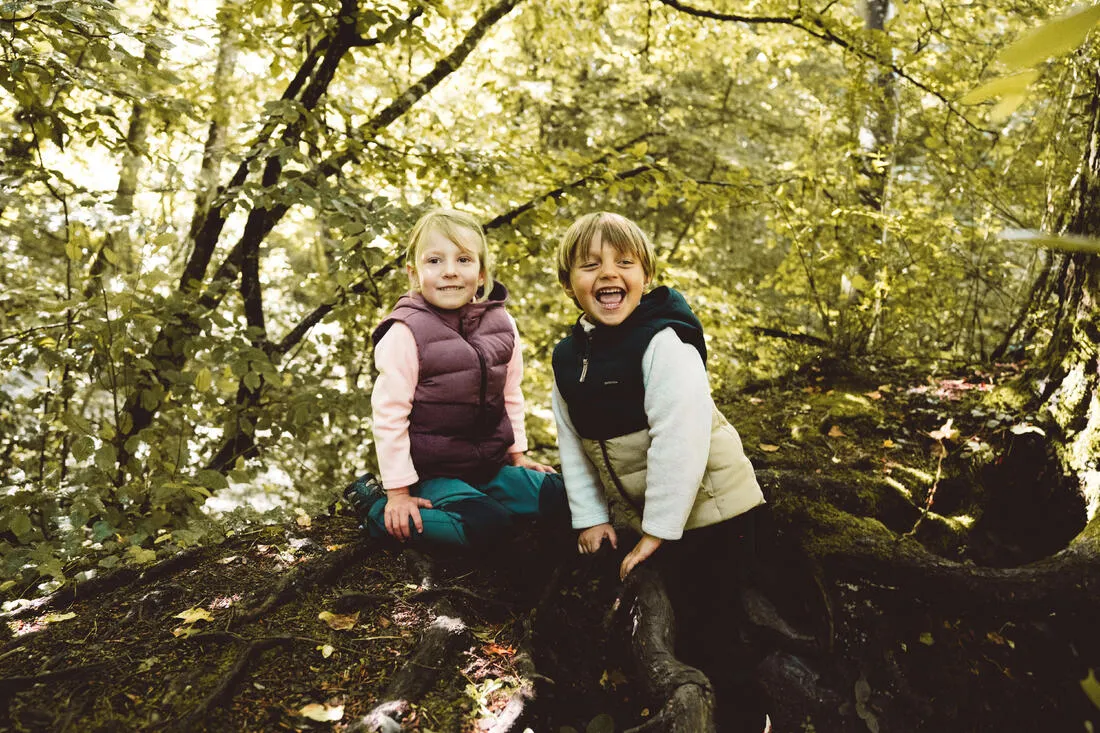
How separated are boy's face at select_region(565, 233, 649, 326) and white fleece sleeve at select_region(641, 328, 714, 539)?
253 mm

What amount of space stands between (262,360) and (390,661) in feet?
7.12

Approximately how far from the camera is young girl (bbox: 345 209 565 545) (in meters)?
2.79

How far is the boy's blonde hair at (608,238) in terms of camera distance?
2.51 meters

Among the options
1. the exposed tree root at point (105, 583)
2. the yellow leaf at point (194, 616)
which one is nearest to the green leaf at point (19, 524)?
the exposed tree root at point (105, 583)

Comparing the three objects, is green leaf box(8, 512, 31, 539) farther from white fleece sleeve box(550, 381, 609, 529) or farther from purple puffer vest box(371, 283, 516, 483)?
white fleece sleeve box(550, 381, 609, 529)

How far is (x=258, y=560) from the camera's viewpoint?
8.64ft

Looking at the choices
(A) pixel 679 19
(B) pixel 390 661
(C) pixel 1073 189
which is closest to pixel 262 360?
(B) pixel 390 661

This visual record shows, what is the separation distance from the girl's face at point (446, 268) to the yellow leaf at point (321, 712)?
1726 mm

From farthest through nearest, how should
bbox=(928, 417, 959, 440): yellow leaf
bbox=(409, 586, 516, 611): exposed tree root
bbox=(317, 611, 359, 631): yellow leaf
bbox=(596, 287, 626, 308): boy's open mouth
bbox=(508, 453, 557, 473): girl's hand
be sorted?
bbox=(928, 417, 959, 440): yellow leaf → bbox=(508, 453, 557, 473): girl's hand → bbox=(596, 287, 626, 308): boy's open mouth → bbox=(409, 586, 516, 611): exposed tree root → bbox=(317, 611, 359, 631): yellow leaf

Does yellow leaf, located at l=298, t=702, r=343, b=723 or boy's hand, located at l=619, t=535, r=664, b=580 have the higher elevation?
boy's hand, located at l=619, t=535, r=664, b=580

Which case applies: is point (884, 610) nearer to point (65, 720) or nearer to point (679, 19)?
point (65, 720)

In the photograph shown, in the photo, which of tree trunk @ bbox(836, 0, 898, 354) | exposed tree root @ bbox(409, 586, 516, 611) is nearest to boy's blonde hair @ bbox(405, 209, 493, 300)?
exposed tree root @ bbox(409, 586, 516, 611)

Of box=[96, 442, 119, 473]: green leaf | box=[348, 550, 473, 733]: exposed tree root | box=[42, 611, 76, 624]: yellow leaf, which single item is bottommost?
box=[348, 550, 473, 733]: exposed tree root

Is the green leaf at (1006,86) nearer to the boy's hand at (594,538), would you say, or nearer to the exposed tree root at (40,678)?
the boy's hand at (594,538)
